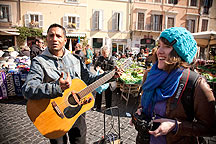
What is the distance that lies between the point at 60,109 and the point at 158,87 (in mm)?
1272

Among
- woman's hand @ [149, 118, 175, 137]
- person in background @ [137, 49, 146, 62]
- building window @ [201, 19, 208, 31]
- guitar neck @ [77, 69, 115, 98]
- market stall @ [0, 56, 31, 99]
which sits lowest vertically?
market stall @ [0, 56, 31, 99]

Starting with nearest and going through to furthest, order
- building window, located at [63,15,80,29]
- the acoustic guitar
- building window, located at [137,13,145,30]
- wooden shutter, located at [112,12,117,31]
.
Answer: the acoustic guitar → building window, located at [63,15,80,29] → wooden shutter, located at [112,12,117,31] → building window, located at [137,13,145,30]

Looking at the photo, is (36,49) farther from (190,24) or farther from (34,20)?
(190,24)

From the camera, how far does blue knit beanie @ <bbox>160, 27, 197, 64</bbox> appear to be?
110 centimetres

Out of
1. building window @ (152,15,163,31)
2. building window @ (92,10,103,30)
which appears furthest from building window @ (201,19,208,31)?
building window @ (92,10,103,30)

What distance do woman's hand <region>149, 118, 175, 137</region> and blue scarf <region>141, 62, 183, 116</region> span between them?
0.20m

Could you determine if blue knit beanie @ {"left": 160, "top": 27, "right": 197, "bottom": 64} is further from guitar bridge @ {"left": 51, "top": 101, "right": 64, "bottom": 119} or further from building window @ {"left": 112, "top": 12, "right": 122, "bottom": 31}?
building window @ {"left": 112, "top": 12, "right": 122, "bottom": 31}

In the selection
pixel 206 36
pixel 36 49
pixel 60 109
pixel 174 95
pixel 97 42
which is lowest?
pixel 60 109

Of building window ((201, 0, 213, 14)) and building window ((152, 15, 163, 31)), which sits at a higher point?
building window ((201, 0, 213, 14))

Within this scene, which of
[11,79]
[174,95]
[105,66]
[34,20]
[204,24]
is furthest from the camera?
[204,24]

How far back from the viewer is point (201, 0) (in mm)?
21203

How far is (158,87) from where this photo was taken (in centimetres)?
129

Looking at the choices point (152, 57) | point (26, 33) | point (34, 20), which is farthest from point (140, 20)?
point (152, 57)

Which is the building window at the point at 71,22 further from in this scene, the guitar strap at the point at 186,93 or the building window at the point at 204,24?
the building window at the point at 204,24
